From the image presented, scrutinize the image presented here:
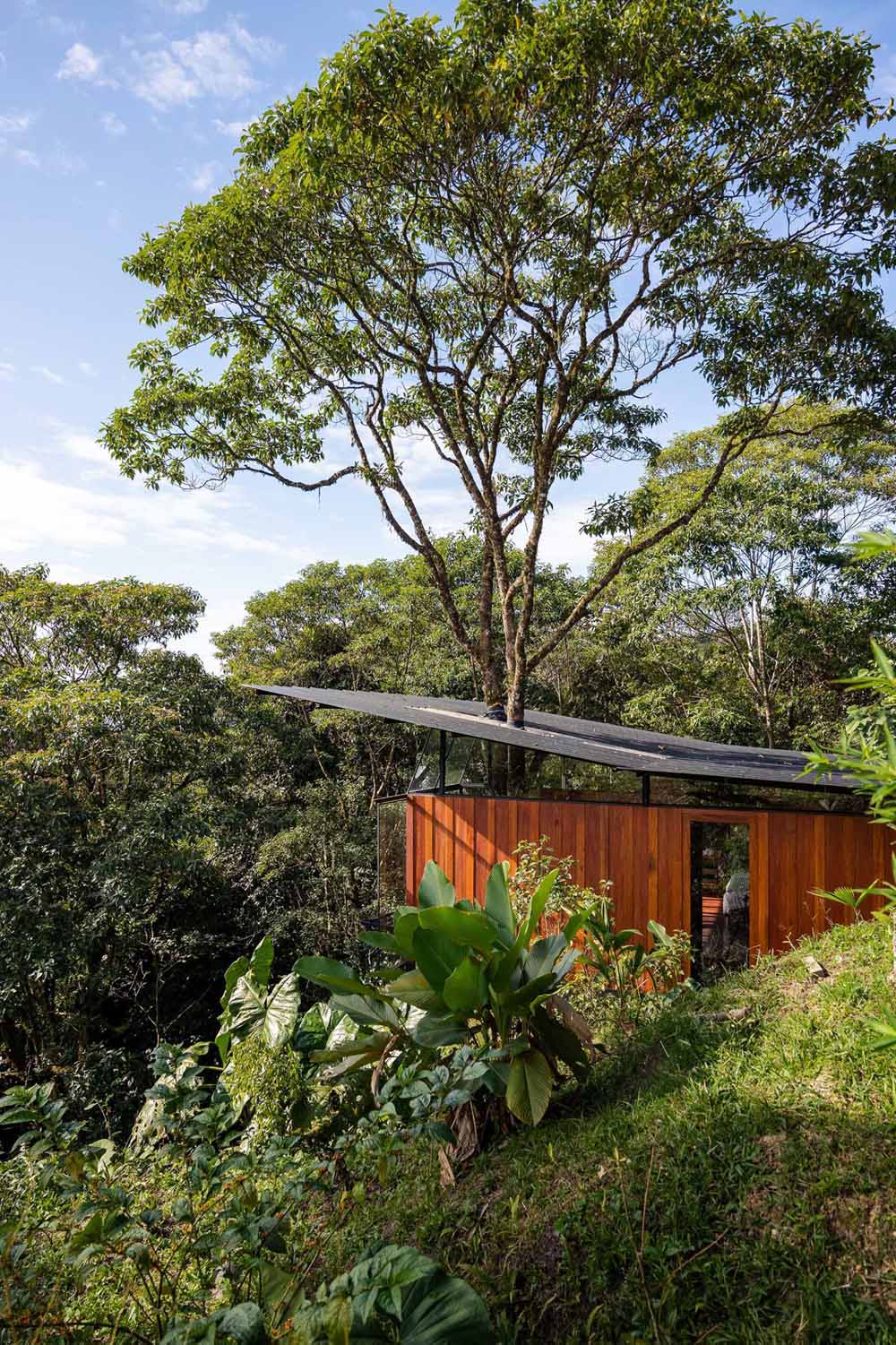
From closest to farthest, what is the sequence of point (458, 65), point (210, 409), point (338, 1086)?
1. point (338, 1086)
2. point (458, 65)
3. point (210, 409)

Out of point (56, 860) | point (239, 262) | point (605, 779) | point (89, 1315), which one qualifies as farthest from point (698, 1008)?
point (239, 262)

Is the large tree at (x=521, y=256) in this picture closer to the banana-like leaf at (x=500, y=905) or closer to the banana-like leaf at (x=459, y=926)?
the banana-like leaf at (x=500, y=905)

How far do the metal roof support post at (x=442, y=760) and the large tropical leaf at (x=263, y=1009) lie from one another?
4137 mm

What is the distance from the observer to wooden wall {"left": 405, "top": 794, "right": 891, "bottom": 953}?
5191mm

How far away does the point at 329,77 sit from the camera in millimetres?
5727

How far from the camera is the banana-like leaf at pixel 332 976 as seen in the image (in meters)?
2.71

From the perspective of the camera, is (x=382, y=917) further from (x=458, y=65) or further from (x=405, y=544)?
(x=458, y=65)

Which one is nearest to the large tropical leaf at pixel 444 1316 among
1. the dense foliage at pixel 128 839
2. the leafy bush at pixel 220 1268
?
the leafy bush at pixel 220 1268

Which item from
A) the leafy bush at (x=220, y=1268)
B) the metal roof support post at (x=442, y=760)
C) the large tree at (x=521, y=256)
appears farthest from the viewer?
the metal roof support post at (x=442, y=760)

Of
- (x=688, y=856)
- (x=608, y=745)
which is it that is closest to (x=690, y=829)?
(x=688, y=856)

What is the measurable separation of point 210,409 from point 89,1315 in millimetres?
8582

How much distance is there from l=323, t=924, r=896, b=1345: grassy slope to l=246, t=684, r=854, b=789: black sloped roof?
2026mm

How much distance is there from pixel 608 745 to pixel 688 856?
3.73 feet

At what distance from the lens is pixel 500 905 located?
2.95 m
